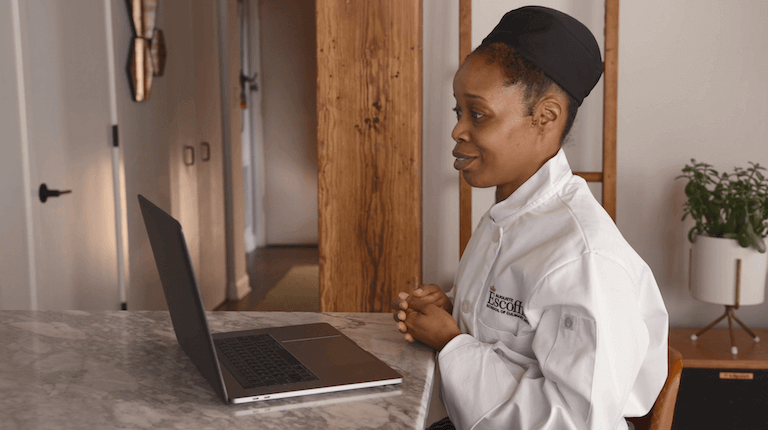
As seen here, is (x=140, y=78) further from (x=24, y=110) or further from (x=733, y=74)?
(x=733, y=74)

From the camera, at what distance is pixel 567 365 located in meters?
0.92

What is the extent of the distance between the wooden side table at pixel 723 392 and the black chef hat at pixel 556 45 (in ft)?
4.93

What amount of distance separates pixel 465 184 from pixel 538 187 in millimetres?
1315

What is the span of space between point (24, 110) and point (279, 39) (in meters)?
4.39

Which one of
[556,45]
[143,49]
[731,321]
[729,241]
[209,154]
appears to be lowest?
[731,321]

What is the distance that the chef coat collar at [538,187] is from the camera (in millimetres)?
1123

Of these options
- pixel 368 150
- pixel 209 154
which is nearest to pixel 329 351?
pixel 368 150

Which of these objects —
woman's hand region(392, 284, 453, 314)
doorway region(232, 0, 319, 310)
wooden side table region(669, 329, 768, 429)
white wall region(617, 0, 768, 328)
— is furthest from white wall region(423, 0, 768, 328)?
doorway region(232, 0, 319, 310)

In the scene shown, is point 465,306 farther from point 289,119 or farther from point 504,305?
point 289,119

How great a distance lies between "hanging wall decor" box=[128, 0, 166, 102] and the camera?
130 inches

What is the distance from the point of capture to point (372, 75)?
236 cm

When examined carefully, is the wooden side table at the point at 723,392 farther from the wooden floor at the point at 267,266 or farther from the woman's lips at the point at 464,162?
the wooden floor at the point at 267,266

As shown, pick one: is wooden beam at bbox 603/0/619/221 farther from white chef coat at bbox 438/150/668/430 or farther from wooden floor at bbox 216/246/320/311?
wooden floor at bbox 216/246/320/311

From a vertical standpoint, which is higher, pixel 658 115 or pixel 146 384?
pixel 658 115
